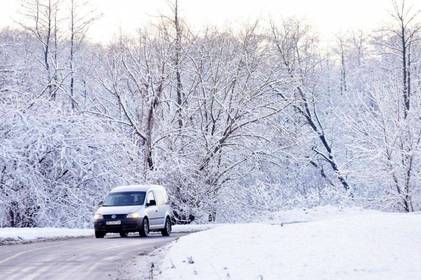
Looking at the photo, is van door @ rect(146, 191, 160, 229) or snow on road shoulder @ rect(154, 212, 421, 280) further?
van door @ rect(146, 191, 160, 229)

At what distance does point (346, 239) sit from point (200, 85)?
91.0 feet

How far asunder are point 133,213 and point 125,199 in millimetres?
1242

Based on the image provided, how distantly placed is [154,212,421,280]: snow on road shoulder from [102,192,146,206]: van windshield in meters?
5.59

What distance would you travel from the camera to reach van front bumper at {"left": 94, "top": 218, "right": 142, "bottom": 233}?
969 inches

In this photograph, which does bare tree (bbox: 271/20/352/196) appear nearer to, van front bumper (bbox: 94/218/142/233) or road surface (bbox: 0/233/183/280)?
van front bumper (bbox: 94/218/142/233)

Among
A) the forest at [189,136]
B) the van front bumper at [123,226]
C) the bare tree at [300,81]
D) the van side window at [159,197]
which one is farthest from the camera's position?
the bare tree at [300,81]

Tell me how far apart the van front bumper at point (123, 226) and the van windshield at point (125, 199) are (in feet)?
A: 3.16

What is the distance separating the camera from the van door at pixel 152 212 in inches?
1006

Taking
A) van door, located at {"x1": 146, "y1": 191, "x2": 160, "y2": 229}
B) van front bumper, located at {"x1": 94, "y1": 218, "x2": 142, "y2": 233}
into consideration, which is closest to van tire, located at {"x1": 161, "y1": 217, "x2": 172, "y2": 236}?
van door, located at {"x1": 146, "y1": 191, "x2": 160, "y2": 229}

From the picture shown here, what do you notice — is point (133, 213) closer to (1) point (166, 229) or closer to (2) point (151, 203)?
(2) point (151, 203)

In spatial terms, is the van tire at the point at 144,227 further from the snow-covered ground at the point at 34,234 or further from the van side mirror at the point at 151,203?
the snow-covered ground at the point at 34,234

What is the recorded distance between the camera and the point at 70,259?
53.0ft

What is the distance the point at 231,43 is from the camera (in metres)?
46.0

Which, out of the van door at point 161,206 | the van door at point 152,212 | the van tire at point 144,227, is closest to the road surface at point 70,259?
the van tire at point 144,227
